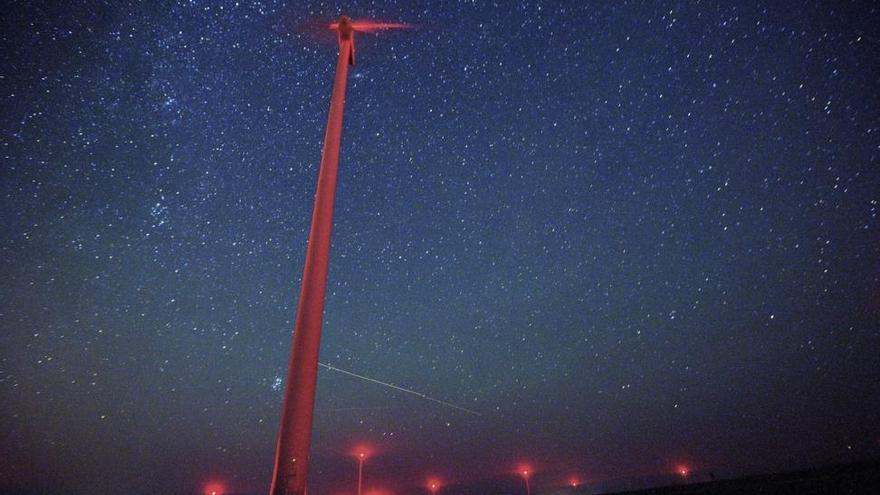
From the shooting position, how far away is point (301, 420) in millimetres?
6141

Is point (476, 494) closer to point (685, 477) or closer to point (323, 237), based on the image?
point (685, 477)

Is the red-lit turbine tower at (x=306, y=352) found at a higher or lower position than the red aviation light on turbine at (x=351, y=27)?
lower

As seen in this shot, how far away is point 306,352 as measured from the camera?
666 centimetres

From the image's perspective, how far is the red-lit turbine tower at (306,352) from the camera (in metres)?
5.82

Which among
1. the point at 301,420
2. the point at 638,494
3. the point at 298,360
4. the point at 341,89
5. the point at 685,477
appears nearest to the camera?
the point at 301,420

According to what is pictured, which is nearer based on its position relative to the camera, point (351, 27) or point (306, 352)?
point (306, 352)

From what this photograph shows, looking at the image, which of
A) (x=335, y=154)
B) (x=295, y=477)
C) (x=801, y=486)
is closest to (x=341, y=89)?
(x=335, y=154)

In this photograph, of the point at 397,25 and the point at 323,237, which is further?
the point at 397,25

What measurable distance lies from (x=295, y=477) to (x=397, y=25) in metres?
16.6

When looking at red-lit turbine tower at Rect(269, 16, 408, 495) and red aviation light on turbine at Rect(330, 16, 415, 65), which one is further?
red aviation light on turbine at Rect(330, 16, 415, 65)

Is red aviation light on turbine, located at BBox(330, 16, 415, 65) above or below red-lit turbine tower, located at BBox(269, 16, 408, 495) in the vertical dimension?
above

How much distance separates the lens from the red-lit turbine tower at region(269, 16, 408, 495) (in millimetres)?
5824

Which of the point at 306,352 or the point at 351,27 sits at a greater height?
the point at 351,27

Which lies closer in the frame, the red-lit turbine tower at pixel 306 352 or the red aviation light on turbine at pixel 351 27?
the red-lit turbine tower at pixel 306 352
